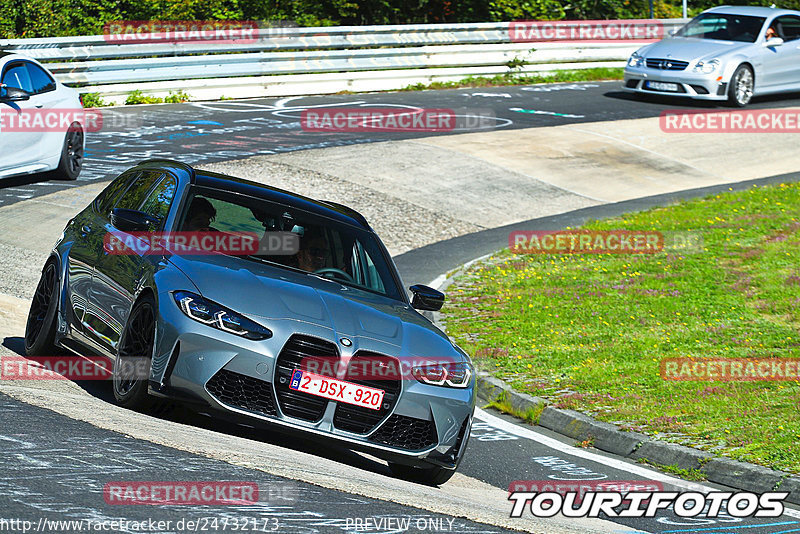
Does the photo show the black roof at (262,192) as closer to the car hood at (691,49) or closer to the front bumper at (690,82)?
the front bumper at (690,82)

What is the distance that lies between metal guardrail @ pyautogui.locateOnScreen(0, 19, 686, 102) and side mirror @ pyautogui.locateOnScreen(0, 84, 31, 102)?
714 cm

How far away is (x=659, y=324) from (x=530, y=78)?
59.0 feet

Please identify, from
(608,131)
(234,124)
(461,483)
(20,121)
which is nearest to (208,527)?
(461,483)

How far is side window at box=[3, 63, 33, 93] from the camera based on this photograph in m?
15.0

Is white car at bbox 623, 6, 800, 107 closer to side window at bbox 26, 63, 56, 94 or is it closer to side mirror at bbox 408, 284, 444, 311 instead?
side window at bbox 26, 63, 56, 94

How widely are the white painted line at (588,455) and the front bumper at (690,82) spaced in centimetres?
1639

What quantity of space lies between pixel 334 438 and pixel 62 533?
2180 mm

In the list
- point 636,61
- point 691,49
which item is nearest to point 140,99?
point 636,61

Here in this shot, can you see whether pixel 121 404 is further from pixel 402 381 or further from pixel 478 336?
pixel 478 336

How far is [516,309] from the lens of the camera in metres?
12.4

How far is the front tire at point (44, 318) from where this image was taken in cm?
853

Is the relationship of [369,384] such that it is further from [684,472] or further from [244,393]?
[684,472]

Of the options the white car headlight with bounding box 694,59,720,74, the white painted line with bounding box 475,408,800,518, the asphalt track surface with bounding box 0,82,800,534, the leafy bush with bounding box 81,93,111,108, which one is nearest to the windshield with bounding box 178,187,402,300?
the asphalt track surface with bounding box 0,82,800,534

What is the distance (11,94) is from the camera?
46.8ft
